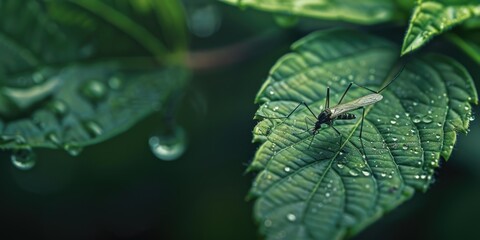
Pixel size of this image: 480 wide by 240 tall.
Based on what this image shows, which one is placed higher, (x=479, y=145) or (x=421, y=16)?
(x=421, y=16)

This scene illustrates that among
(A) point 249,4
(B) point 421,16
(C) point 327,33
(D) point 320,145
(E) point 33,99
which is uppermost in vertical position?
(E) point 33,99

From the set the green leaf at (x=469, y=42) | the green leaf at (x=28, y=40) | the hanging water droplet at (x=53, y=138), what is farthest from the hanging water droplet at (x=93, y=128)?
the green leaf at (x=469, y=42)

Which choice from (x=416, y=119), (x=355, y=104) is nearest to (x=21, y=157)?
(x=355, y=104)

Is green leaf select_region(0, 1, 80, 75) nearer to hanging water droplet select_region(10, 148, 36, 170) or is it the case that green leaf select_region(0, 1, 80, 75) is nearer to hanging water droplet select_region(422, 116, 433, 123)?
hanging water droplet select_region(10, 148, 36, 170)

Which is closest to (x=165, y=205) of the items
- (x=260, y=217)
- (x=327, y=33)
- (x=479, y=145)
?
(x=327, y=33)

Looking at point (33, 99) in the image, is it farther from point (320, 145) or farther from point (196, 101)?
point (320, 145)

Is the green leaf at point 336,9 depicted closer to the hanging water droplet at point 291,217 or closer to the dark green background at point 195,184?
the dark green background at point 195,184

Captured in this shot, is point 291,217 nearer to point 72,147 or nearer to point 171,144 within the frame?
point 72,147
